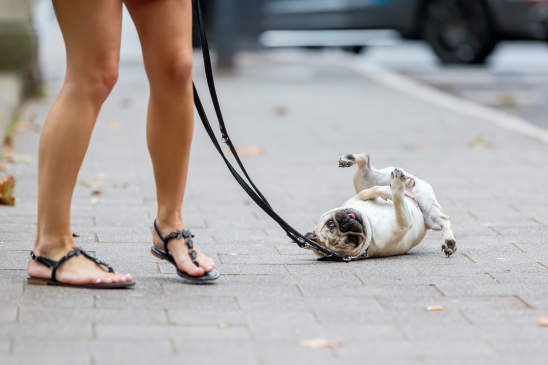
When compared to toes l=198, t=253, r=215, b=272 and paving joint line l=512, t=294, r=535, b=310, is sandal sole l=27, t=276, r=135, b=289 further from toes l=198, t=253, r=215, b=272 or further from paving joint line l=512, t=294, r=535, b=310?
paving joint line l=512, t=294, r=535, b=310

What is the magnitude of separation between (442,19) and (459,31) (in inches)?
12.0

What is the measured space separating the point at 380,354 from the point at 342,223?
126 cm

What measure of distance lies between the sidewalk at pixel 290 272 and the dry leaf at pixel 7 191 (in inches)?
2.8

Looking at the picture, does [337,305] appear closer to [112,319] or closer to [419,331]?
[419,331]

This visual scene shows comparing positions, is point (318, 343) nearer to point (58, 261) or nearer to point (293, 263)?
point (58, 261)

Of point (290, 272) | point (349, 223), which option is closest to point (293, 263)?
point (290, 272)

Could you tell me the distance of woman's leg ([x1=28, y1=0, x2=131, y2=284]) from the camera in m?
3.73

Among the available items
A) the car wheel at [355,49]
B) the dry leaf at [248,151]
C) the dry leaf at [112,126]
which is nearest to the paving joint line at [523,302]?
the dry leaf at [248,151]

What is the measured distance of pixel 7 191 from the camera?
558 cm

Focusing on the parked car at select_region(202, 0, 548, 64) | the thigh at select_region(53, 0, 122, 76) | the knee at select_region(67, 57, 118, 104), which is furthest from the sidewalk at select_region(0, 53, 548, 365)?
the parked car at select_region(202, 0, 548, 64)

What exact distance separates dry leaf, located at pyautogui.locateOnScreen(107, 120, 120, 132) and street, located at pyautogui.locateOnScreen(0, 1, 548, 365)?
30 mm

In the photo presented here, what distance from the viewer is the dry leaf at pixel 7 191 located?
555 centimetres

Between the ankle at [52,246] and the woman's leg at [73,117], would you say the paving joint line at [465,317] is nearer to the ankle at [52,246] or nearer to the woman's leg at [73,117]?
the woman's leg at [73,117]

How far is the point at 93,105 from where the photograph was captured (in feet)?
12.5
